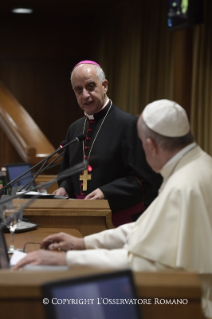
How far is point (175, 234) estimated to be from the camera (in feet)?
6.62

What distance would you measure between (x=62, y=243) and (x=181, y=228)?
1.96ft

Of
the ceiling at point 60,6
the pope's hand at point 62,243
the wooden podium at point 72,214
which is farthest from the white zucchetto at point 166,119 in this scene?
the ceiling at point 60,6

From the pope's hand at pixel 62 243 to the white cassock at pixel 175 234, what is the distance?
0.24 meters

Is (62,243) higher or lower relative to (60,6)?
lower

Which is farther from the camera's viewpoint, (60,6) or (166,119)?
(60,6)

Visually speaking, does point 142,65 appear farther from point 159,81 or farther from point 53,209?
point 53,209

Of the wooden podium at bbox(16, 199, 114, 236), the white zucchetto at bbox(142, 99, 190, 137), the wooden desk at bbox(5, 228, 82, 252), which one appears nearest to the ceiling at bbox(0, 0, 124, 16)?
the wooden podium at bbox(16, 199, 114, 236)

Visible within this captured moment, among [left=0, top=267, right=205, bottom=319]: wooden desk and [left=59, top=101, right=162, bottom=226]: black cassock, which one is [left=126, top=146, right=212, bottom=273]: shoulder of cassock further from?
[left=59, top=101, right=162, bottom=226]: black cassock

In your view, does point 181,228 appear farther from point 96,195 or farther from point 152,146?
point 96,195

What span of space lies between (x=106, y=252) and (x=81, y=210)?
1.06m

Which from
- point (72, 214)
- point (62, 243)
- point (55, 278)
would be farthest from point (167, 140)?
point (72, 214)

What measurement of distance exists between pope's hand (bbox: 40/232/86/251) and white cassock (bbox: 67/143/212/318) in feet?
0.80

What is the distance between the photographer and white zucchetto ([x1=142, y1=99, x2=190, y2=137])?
2.13 metres

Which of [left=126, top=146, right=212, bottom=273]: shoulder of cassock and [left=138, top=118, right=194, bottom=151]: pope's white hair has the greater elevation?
[left=138, top=118, right=194, bottom=151]: pope's white hair
